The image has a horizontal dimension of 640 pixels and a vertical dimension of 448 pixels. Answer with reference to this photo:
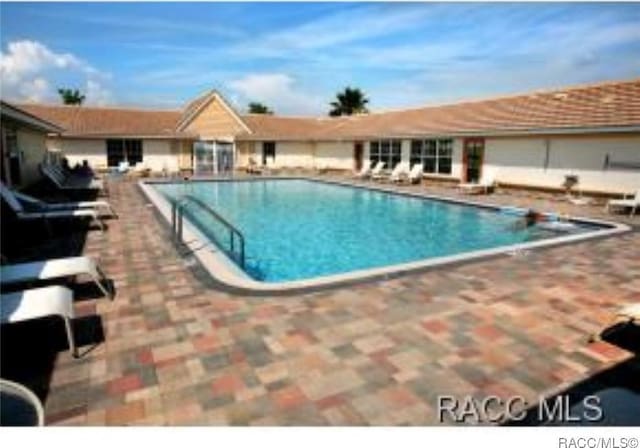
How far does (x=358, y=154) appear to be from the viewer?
31.1 metres

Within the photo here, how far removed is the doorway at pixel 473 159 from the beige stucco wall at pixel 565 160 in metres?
0.41

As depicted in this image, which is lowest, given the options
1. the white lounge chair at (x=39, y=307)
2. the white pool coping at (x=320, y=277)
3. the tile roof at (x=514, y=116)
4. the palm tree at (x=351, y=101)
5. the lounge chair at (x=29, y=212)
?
the white pool coping at (x=320, y=277)

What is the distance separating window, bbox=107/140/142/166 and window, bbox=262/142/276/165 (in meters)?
8.40

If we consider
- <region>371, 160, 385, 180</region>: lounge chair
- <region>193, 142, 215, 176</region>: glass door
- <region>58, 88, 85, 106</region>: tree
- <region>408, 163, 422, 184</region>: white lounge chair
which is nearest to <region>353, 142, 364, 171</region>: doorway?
<region>371, 160, 385, 180</region>: lounge chair

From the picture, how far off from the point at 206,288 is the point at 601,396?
479 centimetres

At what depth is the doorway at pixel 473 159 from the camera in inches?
857

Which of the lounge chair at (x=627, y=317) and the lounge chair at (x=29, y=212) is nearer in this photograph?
the lounge chair at (x=627, y=317)

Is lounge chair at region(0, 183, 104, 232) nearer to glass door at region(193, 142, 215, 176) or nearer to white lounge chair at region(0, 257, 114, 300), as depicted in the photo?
white lounge chair at region(0, 257, 114, 300)

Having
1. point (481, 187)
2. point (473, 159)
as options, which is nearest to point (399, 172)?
point (473, 159)

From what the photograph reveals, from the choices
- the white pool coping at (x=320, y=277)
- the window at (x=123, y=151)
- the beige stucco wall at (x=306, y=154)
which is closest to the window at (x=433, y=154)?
the beige stucco wall at (x=306, y=154)

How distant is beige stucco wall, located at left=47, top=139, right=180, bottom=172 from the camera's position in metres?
28.7

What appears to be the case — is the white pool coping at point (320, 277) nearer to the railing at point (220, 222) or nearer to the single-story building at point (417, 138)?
the railing at point (220, 222)

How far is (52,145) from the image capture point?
2908 cm
